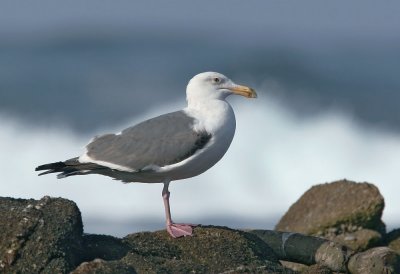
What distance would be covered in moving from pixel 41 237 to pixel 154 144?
1945 millimetres

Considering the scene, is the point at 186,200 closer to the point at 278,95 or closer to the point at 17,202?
the point at 278,95

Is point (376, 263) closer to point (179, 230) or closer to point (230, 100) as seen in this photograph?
point (179, 230)

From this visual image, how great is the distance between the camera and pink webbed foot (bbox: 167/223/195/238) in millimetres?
8812

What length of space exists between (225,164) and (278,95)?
6.55 metres

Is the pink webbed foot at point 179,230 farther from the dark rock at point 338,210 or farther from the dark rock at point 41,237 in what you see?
the dark rock at point 338,210

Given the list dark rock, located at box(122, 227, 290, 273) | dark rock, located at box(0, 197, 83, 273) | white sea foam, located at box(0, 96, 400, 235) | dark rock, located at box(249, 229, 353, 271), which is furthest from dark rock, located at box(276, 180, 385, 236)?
white sea foam, located at box(0, 96, 400, 235)

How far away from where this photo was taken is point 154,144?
9328mm

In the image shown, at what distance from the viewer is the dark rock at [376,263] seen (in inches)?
356

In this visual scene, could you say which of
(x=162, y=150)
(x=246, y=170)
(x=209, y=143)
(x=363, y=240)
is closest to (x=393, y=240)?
(x=363, y=240)

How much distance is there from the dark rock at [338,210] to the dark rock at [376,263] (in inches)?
94.1

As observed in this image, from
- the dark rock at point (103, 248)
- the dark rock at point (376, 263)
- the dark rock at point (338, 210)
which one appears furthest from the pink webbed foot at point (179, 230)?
the dark rock at point (338, 210)

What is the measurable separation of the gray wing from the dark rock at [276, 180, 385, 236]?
9.50 ft

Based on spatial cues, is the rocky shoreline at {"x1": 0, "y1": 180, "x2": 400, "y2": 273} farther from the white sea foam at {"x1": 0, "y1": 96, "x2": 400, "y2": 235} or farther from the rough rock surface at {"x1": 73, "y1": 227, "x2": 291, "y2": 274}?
the white sea foam at {"x1": 0, "y1": 96, "x2": 400, "y2": 235}

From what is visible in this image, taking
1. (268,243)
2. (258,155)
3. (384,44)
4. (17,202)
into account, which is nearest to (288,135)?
(258,155)
